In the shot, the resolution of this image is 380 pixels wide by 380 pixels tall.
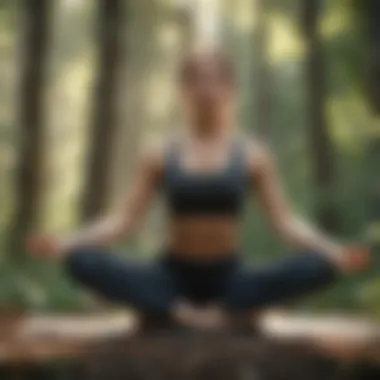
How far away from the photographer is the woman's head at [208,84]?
4.33 ft

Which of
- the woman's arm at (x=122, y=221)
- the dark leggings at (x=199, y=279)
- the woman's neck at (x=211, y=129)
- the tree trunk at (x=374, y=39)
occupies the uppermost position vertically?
the tree trunk at (x=374, y=39)

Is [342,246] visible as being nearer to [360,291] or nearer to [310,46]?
[360,291]

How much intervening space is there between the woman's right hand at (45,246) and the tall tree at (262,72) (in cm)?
30

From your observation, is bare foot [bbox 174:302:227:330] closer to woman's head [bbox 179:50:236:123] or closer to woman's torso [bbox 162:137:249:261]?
woman's torso [bbox 162:137:249:261]

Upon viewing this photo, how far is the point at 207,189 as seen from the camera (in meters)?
1.31

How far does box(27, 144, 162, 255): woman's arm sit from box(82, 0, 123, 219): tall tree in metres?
0.05

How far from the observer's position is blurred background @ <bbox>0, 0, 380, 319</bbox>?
1324 mm

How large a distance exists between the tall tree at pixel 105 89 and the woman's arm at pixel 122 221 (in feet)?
0.16

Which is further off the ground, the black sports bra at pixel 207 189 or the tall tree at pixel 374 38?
the tall tree at pixel 374 38

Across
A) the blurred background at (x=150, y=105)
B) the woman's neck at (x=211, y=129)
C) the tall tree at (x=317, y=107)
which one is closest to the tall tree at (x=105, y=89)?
the blurred background at (x=150, y=105)

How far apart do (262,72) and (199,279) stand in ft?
0.93

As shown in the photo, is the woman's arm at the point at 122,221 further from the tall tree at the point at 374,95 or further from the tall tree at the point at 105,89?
the tall tree at the point at 374,95

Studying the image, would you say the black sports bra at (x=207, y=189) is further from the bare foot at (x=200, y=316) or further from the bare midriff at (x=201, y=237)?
the bare foot at (x=200, y=316)

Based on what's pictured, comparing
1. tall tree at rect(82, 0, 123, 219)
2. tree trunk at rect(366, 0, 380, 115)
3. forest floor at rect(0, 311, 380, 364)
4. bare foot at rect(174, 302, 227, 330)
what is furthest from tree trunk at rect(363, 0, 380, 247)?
tall tree at rect(82, 0, 123, 219)
